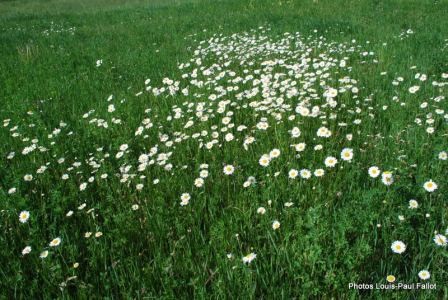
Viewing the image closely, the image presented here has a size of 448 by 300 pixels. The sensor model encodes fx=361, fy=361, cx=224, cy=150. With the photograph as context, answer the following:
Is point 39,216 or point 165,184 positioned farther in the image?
point 165,184

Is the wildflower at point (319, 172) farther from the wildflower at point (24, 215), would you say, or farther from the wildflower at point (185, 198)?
the wildflower at point (24, 215)

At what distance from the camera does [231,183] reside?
3.10 meters

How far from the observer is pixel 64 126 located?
4594mm

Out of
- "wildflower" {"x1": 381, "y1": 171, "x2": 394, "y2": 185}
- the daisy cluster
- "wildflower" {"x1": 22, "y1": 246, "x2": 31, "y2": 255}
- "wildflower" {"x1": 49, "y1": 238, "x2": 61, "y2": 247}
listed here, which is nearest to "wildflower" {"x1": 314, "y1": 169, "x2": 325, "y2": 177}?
the daisy cluster

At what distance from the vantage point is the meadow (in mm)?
2129

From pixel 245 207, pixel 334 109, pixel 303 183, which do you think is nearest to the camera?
pixel 245 207

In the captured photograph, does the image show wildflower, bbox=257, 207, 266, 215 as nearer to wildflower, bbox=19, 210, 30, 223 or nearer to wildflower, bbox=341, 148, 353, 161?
wildflower, bbox=341, 148, 353, 161

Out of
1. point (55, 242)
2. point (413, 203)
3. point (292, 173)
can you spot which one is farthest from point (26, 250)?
point (413, 203)

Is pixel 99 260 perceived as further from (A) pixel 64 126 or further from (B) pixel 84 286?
(A) pixel 64 126

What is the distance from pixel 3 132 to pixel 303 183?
12.5 feet

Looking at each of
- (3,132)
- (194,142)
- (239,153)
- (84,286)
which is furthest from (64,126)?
(84,286)

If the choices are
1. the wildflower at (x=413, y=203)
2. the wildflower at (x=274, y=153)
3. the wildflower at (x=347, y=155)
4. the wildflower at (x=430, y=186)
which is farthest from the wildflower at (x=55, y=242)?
the wildflower at (x=430, y=186)

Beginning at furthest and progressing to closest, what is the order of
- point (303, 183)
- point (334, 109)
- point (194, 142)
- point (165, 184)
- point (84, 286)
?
point (334, 109)
point (194, 142)
point (165, 184)
point (303, 183)
point (84, 286)

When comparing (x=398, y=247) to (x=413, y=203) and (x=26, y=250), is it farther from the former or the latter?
(x=26, y=250)
